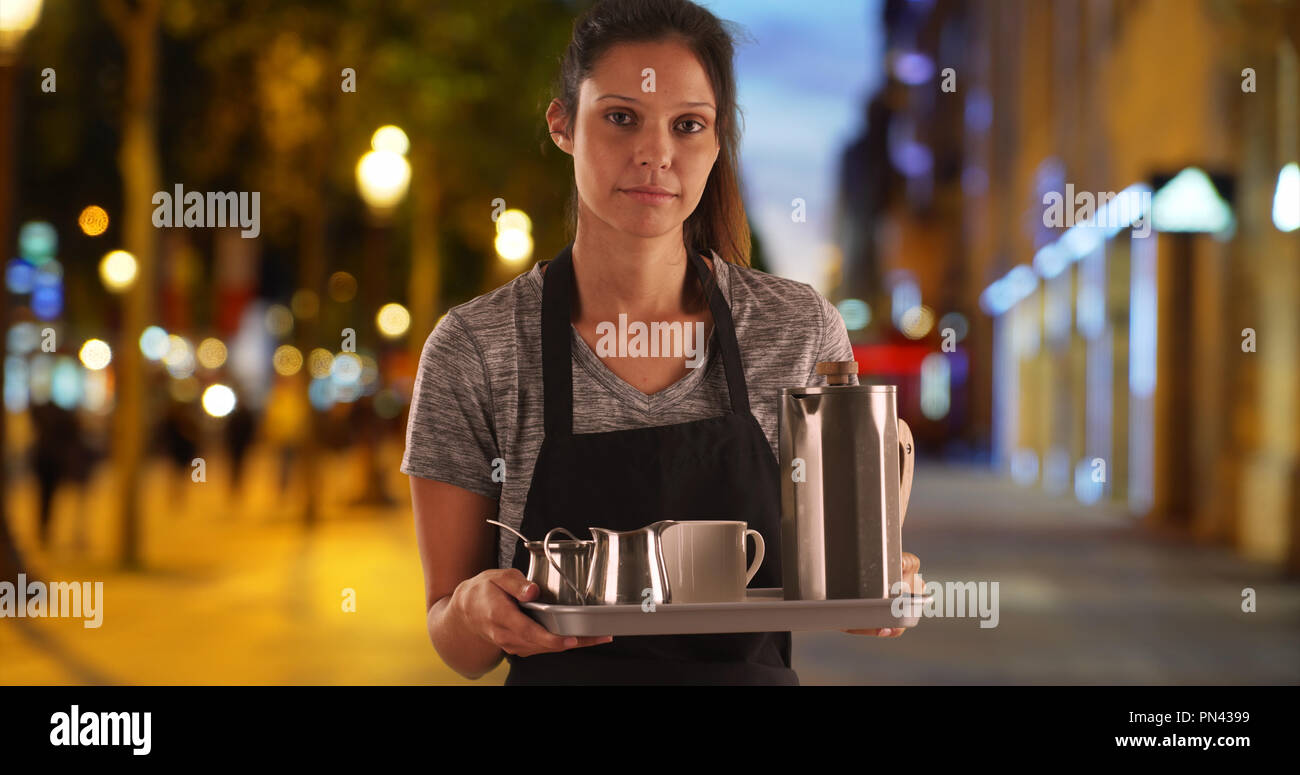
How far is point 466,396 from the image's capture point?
245cm

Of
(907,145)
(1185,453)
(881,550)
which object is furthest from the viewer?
(907,145)

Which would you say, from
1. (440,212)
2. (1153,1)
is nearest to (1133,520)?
(1153,1)

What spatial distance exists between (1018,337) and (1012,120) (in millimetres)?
6752

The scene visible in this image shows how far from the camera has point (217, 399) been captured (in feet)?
104

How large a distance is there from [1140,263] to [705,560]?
23854 mm

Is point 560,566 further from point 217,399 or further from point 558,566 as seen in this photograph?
point 217,399

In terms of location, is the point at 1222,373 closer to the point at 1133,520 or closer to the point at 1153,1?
the point at 1133,520

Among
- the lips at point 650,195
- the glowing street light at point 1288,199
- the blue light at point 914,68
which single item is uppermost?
the blue light at point 914,68

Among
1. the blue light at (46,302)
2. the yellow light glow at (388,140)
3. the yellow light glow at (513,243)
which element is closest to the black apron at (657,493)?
the yellow light glow at (388,140)

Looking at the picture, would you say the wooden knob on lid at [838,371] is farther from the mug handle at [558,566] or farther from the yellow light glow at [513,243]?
the yellow light glow at [513,243]

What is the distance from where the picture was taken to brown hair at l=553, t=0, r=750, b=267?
7.93ft

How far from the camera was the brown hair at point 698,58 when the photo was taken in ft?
7.93

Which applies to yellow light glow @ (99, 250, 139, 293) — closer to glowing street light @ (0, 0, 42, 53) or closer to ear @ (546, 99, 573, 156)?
glowing street light @ (0, 0, 42, 53)

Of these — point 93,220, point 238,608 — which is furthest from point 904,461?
point 93,220
